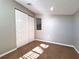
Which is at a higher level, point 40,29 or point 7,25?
point 7,25

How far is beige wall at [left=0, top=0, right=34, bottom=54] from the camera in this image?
8.63 ft

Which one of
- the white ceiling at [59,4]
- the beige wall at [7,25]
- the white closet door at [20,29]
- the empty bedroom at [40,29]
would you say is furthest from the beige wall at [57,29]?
the beige wall at [7,25]

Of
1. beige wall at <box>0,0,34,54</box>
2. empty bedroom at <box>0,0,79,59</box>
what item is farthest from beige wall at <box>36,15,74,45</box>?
beige wall at <box>0,0,34,54</box>

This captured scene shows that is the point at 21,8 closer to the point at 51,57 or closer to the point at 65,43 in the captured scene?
the point at 51,57

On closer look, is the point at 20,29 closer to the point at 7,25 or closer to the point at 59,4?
the point at 7,25

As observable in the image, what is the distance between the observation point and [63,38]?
13.4ft

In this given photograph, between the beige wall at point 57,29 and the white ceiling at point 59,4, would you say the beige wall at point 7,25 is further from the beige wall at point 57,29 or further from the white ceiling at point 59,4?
the beige wall at point 57,29

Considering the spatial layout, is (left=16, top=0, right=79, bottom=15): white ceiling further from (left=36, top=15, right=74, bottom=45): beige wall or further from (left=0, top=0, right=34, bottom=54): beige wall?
(left=36, top=15, right=74, bottom=45): beige wall

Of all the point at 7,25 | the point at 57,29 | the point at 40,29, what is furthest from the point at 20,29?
the point at 57,29

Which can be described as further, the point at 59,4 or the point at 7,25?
the point at 7,25

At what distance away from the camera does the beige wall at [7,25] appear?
2631 millimetres

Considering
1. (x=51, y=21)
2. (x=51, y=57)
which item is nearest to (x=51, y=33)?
(x=51, y=21)

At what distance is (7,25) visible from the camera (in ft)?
9.34

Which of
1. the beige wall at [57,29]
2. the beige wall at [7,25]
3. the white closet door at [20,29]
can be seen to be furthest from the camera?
the beige wall at [57,29]
